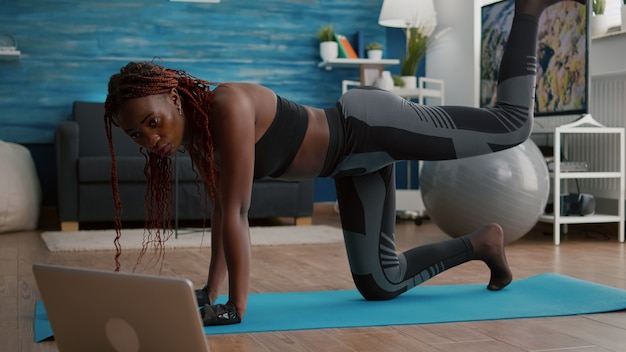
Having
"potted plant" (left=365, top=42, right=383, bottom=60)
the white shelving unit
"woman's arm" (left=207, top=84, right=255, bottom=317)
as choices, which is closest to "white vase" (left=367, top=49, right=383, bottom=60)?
"potted plant" (left=365, top=42, right=383, bottom=60)

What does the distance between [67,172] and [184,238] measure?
38.4 inches

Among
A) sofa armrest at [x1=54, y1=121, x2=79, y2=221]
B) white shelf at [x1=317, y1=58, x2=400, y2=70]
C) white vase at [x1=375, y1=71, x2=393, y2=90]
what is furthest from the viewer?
white shelf at [x1=317, y1=58, x2=400, y2=70]

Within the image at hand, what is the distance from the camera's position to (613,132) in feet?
14.5

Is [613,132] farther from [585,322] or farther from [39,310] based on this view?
[39,310]

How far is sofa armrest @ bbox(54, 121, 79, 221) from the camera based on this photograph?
16.4ft

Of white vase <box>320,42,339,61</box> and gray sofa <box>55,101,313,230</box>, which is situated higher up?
white vase <box>320,42,339,61</box>

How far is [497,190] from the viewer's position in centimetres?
384

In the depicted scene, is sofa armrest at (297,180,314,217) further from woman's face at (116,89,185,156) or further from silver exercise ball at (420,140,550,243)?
woman's face at (116,89,185,156)

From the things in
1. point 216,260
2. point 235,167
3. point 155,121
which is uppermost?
point 155,121

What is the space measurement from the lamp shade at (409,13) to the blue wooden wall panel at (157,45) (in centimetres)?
58

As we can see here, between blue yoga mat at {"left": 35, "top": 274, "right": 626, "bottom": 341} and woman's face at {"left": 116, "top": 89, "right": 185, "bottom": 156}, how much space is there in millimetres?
497

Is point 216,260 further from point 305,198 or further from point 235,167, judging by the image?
point 305,198

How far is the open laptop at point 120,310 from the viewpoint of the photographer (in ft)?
4.19

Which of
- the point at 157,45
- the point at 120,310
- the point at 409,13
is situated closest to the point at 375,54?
the point at 409,13
